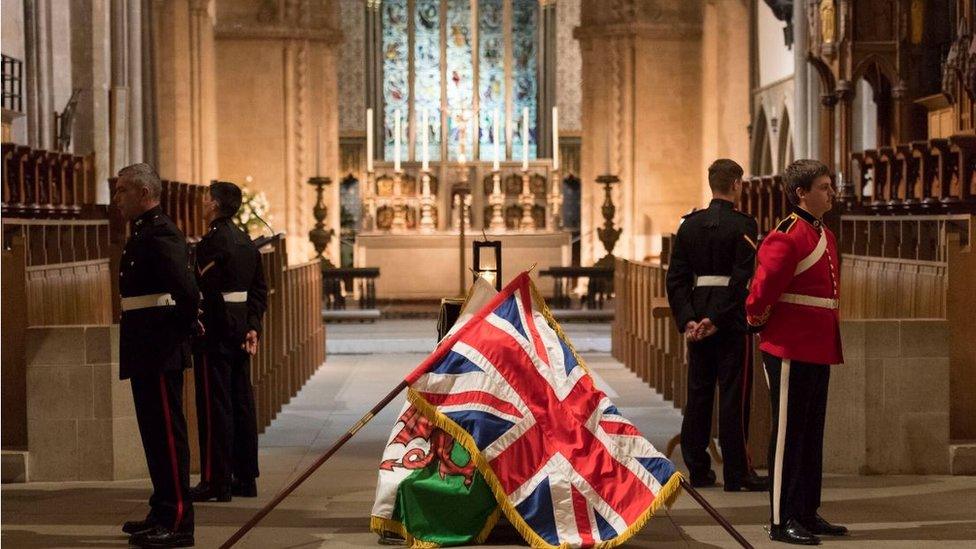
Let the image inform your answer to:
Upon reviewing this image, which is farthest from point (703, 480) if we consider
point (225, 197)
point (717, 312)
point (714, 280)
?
point (225, 197)

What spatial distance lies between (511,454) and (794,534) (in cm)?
111

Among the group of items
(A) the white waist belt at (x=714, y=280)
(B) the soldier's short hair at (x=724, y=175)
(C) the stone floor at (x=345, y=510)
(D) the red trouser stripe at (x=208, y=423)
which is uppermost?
(B) the soldier's short hair at (x=724, y=175)

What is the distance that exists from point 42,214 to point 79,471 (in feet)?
23.8

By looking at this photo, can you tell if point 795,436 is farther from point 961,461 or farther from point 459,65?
point 459,65

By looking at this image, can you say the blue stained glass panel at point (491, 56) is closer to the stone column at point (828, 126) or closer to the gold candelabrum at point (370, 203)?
the gold candelabrum at point (370, 203)

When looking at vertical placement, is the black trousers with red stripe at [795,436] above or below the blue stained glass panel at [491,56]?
below

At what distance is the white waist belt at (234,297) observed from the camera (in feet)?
22.8

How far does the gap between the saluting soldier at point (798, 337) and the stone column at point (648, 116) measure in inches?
765

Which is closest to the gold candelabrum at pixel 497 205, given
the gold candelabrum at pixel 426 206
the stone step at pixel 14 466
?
the gold candelabrum at pixel 426 206

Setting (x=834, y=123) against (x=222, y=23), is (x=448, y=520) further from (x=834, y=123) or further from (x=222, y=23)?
(x=222, y=23)

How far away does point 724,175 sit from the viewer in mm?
6801

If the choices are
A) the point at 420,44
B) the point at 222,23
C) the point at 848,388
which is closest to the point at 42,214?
the point at 848,388

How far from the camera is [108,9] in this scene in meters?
20.5

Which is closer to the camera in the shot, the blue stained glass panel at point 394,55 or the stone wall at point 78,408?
the stone wall at point 78,408
